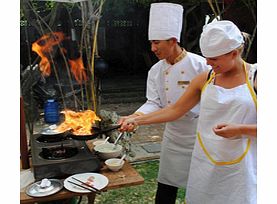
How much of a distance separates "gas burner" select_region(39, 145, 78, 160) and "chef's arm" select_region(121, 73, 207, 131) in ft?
1.61

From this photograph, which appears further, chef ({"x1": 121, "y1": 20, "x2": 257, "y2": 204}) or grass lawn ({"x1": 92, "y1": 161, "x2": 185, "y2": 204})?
grass lawn ({"x1": 92, "y1": 161, "x2": 185, "y2": 204})

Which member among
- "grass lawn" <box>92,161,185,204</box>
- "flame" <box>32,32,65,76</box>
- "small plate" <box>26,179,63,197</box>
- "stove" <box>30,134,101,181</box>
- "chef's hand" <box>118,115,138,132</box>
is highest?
"flame" <box>32,32,65,76</box>

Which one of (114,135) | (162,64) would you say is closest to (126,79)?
(114,135)

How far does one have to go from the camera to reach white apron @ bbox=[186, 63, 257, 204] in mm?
2207

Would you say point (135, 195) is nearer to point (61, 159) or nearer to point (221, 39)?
point (61, 159)

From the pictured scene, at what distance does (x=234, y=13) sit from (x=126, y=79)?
15.6 ft

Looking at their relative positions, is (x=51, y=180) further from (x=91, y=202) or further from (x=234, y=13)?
(x=234, y=13)

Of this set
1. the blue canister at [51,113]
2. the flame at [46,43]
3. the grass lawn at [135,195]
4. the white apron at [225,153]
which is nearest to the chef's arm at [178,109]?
the white apron at [225,153]

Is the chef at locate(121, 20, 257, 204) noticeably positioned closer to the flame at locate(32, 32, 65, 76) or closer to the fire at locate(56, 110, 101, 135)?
the fire at locate(56, 110, 101, 135)

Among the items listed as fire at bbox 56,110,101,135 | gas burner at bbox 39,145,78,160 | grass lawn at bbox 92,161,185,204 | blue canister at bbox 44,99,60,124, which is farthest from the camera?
blue canister at bbox 44,99,60,124

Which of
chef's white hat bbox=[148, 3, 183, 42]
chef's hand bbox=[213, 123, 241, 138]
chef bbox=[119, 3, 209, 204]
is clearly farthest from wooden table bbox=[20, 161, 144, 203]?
chef's white hat bbox=[148, 3, 183, 42]

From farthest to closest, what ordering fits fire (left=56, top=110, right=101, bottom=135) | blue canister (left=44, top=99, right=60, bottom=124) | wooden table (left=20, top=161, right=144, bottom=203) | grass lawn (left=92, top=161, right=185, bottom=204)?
blue canister (left=44, top=99, right=60, bottom=124), grass lawn (left=92, top=161, right=185, bottom=204), fire (left=56, top=110, right=101, bottom=135), wooden table (left=20, top=161, right=144, bottom=203)

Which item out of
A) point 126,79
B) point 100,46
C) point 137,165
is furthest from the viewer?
point 126,79

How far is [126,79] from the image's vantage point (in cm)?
1162
